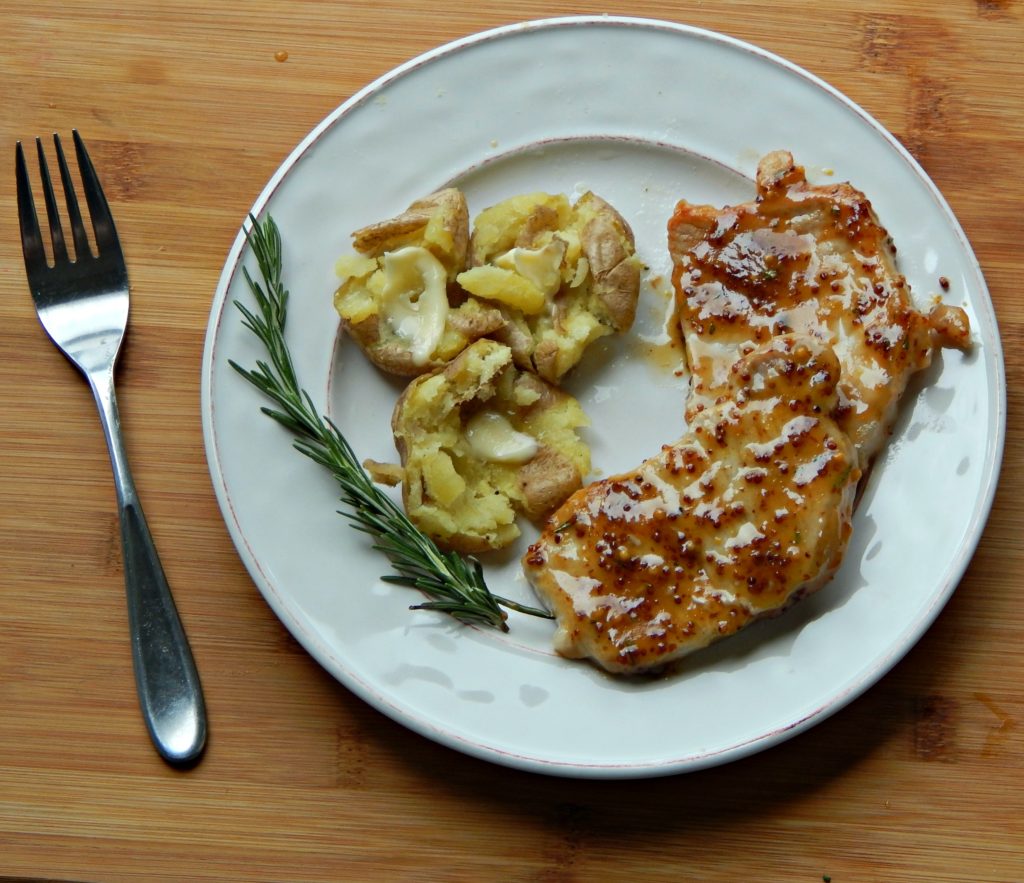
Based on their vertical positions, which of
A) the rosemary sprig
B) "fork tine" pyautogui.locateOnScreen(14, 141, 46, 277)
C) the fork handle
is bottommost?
the fork handle

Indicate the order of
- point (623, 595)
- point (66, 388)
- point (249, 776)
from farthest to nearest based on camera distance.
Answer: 1. point (66, 388)
2. point (249, 776)
3. point (623, 595)

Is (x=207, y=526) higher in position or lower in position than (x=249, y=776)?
higher

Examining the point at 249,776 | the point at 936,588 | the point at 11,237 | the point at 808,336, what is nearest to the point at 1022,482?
the point at 936,588

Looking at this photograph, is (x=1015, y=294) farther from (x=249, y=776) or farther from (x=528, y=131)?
(x=249, y=776)

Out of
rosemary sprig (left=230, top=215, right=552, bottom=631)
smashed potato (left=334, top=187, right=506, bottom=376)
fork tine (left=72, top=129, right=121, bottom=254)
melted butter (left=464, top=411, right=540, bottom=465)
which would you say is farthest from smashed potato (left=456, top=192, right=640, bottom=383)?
fork tine (left=72, top=129, right=121, bottom=254)

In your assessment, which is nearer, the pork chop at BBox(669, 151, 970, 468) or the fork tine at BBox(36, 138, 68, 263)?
the pork chop at BBox(669, 151, 970, 468)

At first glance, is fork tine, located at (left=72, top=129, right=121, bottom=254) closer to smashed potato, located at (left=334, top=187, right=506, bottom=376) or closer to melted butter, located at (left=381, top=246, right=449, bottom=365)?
smashed potato, located at (left=334, top=187, right=506, bottom=376)

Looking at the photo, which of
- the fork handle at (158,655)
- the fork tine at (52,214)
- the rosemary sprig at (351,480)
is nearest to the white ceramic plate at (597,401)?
the rosemary sprig at (351,480)
